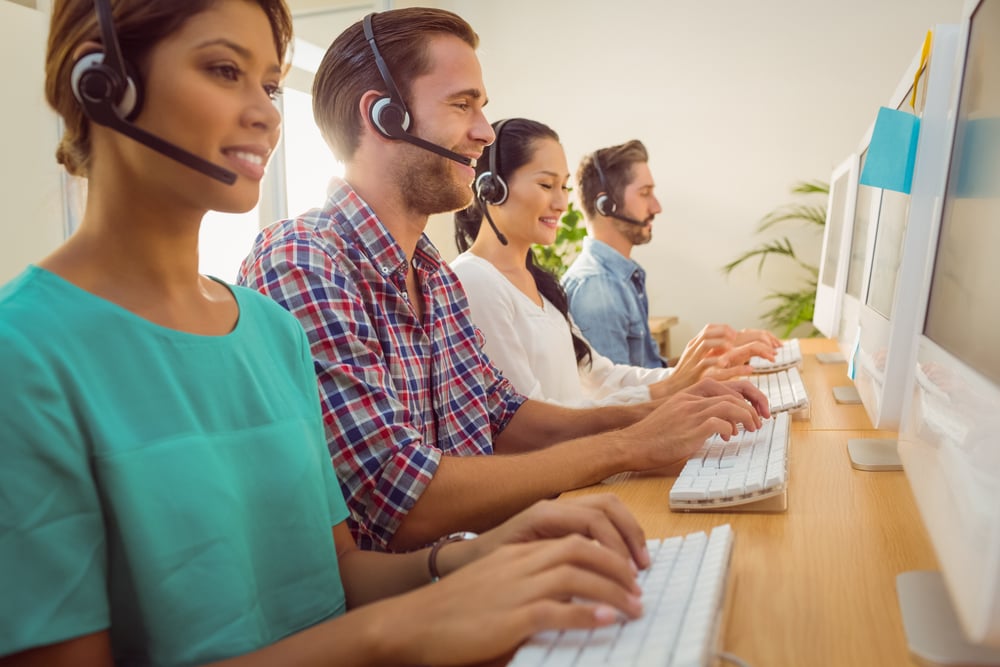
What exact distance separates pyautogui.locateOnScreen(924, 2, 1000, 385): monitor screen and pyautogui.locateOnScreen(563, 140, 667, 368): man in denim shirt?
164 centimetres

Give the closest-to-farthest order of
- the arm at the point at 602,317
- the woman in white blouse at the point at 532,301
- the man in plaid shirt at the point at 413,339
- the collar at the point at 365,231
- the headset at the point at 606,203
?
1. the man in plaid shirt at the point at 413,339
2. the collar at the point at 365,231
3. the woman in white blouse at the point at 532,301
4. the arm at the point at 602,317
5. the headset at the point at 606,203

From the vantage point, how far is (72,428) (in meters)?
0.58

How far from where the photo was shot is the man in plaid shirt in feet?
3.20

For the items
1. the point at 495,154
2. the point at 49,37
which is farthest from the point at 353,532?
the point at 495,154

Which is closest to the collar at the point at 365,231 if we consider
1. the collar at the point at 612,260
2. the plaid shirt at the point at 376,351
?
the plaid shirt at the point at 376,351

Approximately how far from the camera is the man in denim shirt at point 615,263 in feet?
8.06

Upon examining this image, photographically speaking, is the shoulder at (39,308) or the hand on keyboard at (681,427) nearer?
the shoulder at (39,308)

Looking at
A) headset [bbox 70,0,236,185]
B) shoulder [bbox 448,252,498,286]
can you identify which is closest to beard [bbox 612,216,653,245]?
shoulder [bbox 448,252,498,286]

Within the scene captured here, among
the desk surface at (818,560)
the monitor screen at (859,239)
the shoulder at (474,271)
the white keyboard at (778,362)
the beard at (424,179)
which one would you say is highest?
the beard at (424,179)

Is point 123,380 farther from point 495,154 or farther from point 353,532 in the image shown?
point 495,154

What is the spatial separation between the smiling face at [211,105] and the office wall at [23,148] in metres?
1.67

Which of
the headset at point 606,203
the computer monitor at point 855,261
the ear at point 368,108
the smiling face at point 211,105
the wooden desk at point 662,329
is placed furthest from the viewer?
the wooden desk at point 662,329

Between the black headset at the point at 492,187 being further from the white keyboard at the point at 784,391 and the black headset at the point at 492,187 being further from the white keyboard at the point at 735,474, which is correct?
the white keyboard at the point at 735,474

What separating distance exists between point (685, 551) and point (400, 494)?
38cm
